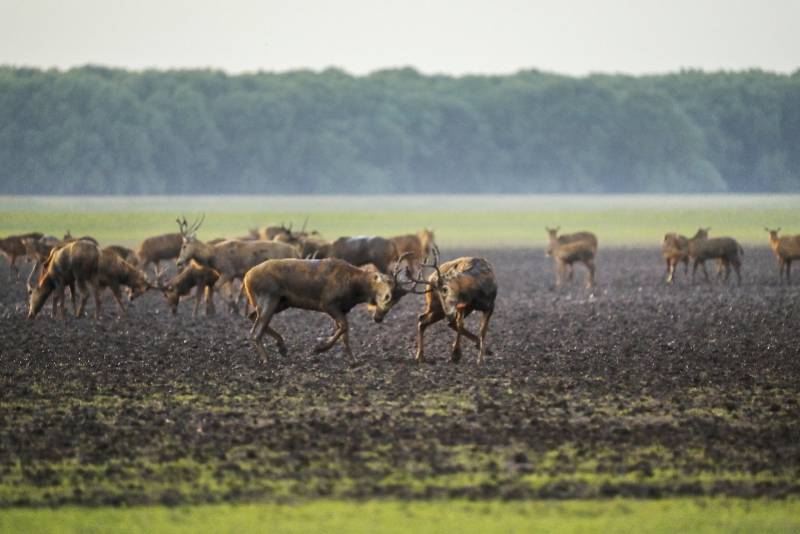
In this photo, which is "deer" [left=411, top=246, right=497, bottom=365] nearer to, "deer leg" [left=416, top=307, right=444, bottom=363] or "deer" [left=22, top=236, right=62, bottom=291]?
"deer leg" [left=416, top=307, right=444, bottom=363]

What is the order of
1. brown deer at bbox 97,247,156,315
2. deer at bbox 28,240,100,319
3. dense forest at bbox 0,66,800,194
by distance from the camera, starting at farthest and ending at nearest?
dense forest at bbox 0,66,800,194 < brown deer at bbox 97,247,156,315 < deer at bbox 28,240,100,319

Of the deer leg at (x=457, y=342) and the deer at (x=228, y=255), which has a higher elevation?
the deer at (x=228, y=255)

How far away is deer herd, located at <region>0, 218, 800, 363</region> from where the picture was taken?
18.1 m

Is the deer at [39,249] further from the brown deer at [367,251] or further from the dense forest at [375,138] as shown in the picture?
the dense forest at [375,138]

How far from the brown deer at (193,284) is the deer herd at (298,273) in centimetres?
2

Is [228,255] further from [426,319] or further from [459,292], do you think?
[459,292]

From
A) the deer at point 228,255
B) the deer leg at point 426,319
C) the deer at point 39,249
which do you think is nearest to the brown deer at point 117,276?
the deer at point 228,255

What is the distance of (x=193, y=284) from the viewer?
1037 inches

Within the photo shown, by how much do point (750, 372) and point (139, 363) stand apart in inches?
278

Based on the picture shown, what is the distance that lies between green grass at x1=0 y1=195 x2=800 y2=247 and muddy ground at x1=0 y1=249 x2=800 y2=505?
3692 cm

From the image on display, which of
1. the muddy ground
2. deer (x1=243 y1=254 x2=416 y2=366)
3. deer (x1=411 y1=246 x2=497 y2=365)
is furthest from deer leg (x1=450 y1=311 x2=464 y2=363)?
deer (x1=243 y1=254 x2=416 y2=366)

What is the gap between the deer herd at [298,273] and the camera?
713 inches

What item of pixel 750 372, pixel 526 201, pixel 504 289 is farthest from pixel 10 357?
pixel 526 201

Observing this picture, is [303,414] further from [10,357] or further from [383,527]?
[10,357]
